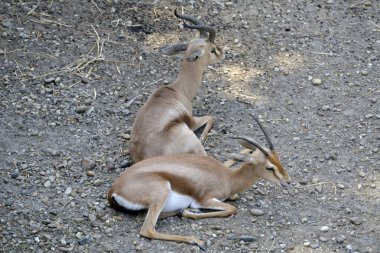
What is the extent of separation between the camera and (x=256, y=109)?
932 cm

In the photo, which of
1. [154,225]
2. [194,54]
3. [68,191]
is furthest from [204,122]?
[154,225]

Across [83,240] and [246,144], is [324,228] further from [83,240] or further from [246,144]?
[83,240]

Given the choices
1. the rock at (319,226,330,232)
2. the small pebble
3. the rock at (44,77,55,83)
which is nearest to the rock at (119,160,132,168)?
the small pebble

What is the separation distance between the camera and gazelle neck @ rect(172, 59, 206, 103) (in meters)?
9.31

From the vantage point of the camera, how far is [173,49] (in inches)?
369

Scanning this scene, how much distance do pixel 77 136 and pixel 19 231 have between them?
1.64 m

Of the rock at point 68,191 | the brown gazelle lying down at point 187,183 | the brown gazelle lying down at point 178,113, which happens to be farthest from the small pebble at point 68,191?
the brown gazelle lying down at point 178,113

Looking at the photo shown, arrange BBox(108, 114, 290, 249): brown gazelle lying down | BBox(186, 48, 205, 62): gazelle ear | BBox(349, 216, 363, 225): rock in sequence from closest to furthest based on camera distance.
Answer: BBox(108, 114, 290, 249): brown gazelle lying down
BBox(349, 216, 363, 225): rock
BBox(186, 48, 205, 62): gazelle ear

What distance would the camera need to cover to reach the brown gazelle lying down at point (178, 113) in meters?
8.18

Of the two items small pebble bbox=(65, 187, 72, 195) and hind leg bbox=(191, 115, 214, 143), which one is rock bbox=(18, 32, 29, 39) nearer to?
hind leg bbox=(191, 115, 214, 143)

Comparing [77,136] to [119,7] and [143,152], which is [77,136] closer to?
[143,152]

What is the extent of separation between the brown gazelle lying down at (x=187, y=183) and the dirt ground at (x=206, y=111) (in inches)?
5.3

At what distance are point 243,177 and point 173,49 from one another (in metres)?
2.03

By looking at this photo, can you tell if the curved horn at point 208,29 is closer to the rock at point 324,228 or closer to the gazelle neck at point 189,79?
the gazelle neck at point 189,79
